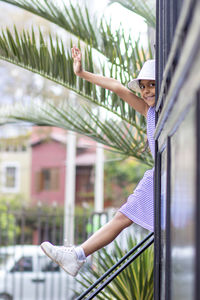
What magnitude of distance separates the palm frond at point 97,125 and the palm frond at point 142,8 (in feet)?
2.53

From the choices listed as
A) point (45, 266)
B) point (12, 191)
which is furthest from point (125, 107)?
point (12, 191)

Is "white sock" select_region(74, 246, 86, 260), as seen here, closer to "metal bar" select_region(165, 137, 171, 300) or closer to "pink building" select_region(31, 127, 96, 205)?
"metal bar" select_region(165, 137, 171, 300)

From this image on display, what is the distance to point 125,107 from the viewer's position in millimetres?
4707

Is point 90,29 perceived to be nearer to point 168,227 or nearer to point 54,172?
point 168,227

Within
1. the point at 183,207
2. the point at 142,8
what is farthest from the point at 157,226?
the point at 142,8

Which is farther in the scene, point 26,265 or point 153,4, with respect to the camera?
point 26,265

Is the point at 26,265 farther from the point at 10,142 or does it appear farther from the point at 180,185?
the point at 10,142

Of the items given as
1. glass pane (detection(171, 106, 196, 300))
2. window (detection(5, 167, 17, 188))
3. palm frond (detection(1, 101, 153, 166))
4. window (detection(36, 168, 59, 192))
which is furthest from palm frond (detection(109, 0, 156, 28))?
window (detection(5, 167, 17, 188))

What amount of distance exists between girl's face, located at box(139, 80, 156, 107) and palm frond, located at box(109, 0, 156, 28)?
136 cm

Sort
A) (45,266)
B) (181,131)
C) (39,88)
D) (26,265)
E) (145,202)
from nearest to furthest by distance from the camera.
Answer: (181,131), (145,202), (45,266), (26,265), (39,88)

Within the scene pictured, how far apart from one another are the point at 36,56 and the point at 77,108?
1042mm

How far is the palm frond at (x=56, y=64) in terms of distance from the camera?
4418 millimetres

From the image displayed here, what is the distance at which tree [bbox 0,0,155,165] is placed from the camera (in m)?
4.44

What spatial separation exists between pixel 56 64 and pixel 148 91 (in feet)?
4.18
